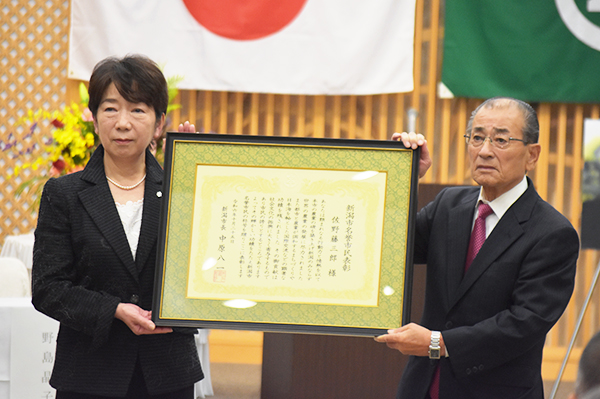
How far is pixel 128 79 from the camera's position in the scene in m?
1.42

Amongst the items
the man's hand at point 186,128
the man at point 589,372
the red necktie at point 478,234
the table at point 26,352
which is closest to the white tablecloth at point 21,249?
the table at point 26,352

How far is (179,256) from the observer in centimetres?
145

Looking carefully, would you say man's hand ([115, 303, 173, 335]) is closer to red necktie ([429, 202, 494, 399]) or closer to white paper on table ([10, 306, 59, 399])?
red necktie ([429, 202, 494, 399])

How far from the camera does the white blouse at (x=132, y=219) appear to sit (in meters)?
1.42

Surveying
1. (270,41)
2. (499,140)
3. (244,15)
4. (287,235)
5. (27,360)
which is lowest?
(27,360)

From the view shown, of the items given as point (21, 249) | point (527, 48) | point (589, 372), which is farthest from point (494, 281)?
point (527, 48)

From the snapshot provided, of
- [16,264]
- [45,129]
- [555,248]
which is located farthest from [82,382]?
[45,129]

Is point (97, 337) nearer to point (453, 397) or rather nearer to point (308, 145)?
point (308, 145)

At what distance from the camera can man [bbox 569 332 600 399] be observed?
72 centimetres

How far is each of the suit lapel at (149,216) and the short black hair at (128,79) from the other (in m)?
0.19

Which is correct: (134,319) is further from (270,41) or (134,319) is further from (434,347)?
(270,41)

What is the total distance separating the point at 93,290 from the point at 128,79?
50cm

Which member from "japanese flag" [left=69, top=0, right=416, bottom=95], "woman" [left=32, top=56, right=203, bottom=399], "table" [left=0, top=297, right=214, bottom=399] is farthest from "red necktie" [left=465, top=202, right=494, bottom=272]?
"japanese flag" [left=69, top=0, right=416, bottom=95]

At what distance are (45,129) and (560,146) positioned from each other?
3943 millimetres
